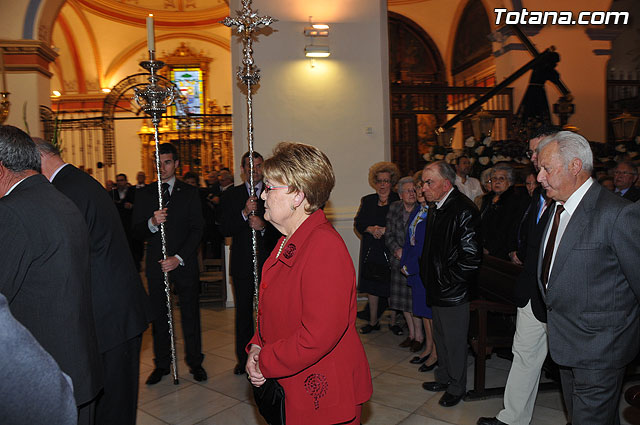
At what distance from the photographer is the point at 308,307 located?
165 centimetres

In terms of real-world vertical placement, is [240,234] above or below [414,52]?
below

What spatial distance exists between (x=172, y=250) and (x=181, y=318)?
0.60m

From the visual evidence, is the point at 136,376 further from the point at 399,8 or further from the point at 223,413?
the point at 399,8

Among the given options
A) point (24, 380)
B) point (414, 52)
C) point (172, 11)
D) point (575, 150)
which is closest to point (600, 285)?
point (575, 150)

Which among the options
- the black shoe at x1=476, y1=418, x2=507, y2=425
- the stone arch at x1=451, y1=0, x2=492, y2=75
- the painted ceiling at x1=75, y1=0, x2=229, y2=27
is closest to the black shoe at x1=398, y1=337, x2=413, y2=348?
the black shoe at x1=476, y1=418, x2=507, y2=425

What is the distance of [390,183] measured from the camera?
5.26 metres

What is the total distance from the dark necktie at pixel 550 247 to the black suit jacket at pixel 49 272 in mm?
2182

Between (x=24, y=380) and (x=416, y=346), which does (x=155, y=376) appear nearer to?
(x=416, y=346)

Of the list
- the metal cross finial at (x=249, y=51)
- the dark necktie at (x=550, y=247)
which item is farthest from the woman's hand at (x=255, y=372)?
the metal cross finial at (x=249, y=51)

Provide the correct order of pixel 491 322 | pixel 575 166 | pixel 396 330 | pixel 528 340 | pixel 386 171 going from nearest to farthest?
pixel 575 166 < pixel 528 340 < pixel 491 322 < pixel 386 171 < pixel 396 330

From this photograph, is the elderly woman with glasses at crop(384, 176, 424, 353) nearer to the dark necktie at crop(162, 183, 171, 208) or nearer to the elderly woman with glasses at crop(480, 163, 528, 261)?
the elderly woman with glasses at crop(480, 163, 528, 261)

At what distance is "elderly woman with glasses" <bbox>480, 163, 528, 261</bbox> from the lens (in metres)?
4.71

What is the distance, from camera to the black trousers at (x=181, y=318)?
414 centimetres

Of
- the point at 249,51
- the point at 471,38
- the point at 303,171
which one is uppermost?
the point at 471,38
